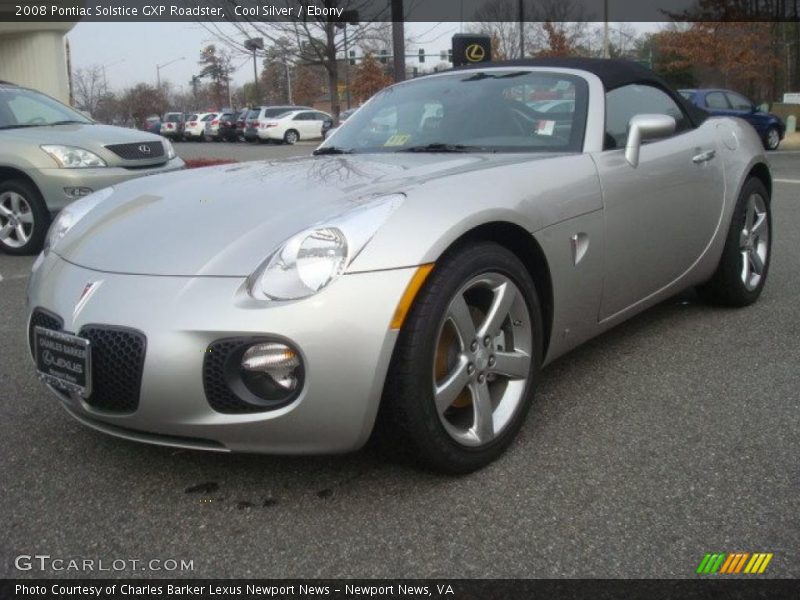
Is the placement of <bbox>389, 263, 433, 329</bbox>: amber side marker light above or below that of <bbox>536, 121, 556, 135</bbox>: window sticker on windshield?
below

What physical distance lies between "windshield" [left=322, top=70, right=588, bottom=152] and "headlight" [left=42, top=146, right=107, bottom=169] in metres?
3.97

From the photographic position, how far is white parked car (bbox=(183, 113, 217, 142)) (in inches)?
1621

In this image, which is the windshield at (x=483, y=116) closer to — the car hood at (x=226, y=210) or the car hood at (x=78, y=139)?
the car hood at (x=226, y=210)

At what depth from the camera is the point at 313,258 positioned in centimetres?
232

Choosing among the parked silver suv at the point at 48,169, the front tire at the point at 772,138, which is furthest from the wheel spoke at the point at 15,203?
the front tire at the point at 772,138

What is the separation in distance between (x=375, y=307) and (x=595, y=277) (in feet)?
3.79

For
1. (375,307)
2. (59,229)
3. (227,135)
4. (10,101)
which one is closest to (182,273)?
(375,307)

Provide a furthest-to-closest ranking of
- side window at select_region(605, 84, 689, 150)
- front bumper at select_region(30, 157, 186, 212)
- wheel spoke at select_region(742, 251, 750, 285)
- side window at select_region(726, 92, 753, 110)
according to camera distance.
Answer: side window at select_region(726, 92, 753, 110) → front bumper at select_region(30, 157, 186, 212) → wheel spoke at select_region(742, 251, 750, 285) → side window at select_region(605, 84, 689, 150)

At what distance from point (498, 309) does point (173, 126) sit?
1719 inches

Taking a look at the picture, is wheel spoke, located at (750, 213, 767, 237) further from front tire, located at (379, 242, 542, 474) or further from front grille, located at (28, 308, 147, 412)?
front grille, located at (28, 308, 147, 412)

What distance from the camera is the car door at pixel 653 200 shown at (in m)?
3.23

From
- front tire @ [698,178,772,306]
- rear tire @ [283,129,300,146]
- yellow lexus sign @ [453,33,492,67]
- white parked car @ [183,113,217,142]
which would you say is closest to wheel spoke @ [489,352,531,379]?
front tire @ [698,178,772,306]

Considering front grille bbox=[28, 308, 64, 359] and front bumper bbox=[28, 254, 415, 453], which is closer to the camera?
front bumper bbox=[28, 254, 415, 453]

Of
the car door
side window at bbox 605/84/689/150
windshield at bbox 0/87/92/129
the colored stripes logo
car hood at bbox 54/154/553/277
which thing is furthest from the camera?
windshield at bbox 0/87/92/129
